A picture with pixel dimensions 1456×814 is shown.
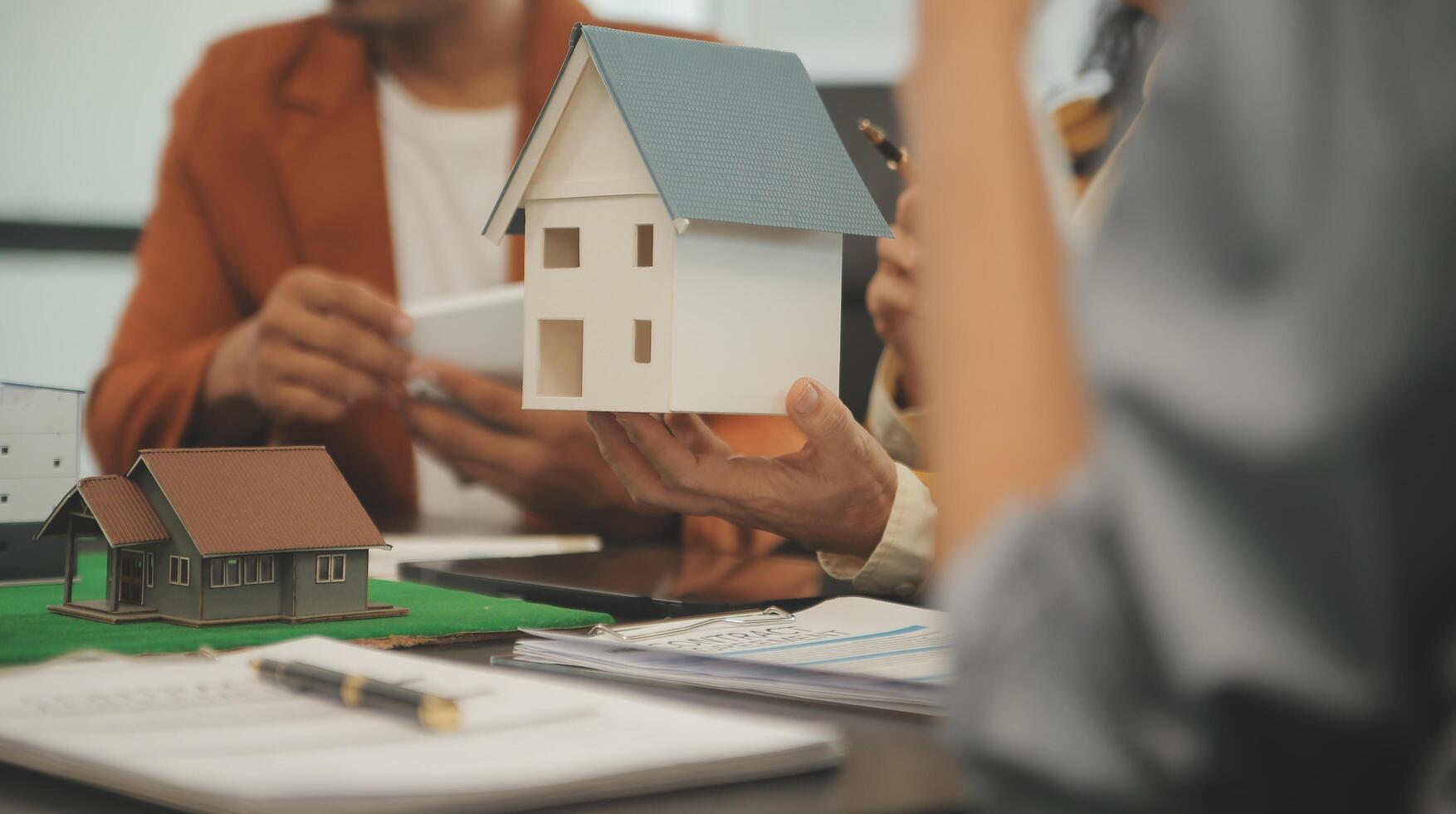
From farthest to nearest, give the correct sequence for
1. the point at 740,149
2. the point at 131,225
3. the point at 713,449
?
the point at 131,225
the point at 713,449
the point at 740,149

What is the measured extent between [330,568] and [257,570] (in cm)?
5

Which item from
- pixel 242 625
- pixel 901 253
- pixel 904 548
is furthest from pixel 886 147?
pixel 242 625

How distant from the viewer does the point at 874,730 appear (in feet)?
2.07

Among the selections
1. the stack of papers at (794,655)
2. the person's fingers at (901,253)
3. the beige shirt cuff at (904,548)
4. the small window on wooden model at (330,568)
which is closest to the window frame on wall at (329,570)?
the small window on wooden model at (330,568)

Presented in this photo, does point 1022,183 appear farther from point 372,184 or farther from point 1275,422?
point 372,184

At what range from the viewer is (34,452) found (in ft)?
3.13

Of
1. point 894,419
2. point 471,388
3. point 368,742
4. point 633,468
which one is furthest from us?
point 471,388

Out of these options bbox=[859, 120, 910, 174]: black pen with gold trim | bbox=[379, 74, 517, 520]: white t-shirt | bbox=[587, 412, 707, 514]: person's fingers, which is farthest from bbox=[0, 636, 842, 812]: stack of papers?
bbox=[379, 74, 517, 520]: white t-shirt

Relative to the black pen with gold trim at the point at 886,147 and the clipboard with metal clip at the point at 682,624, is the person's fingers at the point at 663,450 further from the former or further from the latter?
the black pen with gold trim at the point at 886,147

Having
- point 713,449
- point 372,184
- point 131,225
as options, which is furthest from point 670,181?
point 131,225

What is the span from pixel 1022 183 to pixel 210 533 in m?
0.62

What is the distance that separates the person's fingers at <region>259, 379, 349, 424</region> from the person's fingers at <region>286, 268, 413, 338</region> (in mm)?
116

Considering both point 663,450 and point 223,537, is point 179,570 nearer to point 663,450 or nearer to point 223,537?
point 223,537

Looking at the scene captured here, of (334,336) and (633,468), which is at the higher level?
(334,336)
